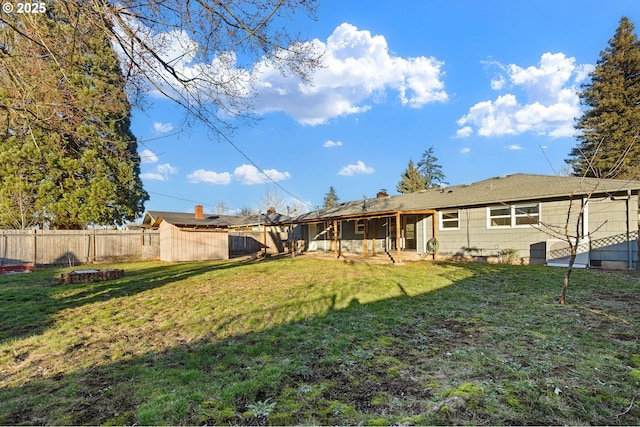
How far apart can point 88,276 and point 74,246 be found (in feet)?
25.1

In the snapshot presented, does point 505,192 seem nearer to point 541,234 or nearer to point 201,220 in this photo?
point 541,234

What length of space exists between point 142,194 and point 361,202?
1486 centimetres

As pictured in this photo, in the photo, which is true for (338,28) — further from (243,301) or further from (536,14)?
(536,14)

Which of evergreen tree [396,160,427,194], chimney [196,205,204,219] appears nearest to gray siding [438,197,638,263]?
chimney [196,205,204,219]

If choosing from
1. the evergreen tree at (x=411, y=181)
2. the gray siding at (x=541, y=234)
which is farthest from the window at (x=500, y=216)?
the evergreen tree at (x=411, y=181)

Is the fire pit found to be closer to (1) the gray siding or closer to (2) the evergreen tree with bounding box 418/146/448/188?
(1) the gray siding

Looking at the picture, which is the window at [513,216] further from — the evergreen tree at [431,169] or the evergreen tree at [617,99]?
the evergreen tree at [431,169]

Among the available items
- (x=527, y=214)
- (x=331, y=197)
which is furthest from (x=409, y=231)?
(x=331, y=197)

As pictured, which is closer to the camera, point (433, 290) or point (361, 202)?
point (433, 290)

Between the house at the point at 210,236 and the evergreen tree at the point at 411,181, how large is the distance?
1907 cm

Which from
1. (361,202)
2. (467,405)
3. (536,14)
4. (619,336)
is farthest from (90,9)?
(361,202)

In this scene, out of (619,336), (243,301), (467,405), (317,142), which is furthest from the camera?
(317,142)

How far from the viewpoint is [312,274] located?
10.0m

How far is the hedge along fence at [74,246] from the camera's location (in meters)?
13.2
